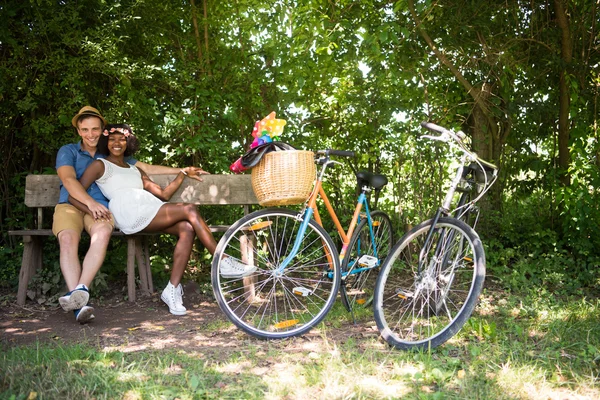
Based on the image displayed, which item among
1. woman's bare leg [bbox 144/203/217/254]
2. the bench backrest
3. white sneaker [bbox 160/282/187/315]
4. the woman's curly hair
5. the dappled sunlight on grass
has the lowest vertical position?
the dappled sunlight on grass

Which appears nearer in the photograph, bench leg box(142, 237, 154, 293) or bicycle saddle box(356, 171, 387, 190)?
bicycle saddle box(356, 171, 387, 190)

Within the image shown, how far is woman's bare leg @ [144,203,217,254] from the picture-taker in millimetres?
4363

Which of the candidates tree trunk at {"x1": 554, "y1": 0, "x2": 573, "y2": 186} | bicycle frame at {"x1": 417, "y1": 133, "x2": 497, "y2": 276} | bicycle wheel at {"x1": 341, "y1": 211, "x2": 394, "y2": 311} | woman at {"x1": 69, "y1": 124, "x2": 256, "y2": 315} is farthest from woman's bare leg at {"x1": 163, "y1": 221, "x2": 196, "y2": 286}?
tree trunk at {"x1": 554, "y1": 0, "x2": 573, "y2": 186}

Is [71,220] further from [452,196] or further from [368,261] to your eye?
[452,196]

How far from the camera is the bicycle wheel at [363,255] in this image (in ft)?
13.2

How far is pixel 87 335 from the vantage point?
376cm

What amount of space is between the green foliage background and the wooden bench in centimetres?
45

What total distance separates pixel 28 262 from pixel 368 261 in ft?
9.54

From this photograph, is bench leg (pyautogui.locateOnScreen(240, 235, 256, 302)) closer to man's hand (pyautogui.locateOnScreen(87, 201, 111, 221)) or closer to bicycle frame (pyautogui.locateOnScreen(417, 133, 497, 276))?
man's hand (pyautogui.locateOnScreen(87, 201, 111, 221))

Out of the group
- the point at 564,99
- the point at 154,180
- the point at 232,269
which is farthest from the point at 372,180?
the point at 564,99

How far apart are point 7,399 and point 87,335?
51.7 inches

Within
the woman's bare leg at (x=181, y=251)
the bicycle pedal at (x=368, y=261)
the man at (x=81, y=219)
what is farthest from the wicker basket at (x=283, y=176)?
the man at (x=81, y=219)

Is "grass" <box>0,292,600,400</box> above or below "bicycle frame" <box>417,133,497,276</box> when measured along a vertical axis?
below

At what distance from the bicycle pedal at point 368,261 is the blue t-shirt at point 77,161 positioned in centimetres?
209
